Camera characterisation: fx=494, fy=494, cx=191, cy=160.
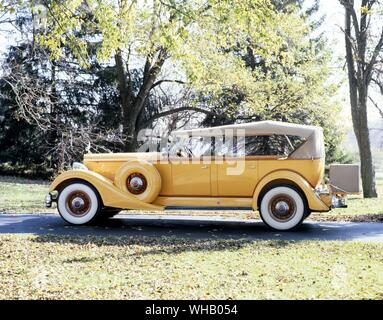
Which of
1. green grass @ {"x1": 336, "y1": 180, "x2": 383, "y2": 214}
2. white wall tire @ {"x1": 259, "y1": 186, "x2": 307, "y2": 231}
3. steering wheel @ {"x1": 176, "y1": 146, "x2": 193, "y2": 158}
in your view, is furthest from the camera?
green grass @ {"x1": 336, "y1": 180, "x2": 383, "y2": 214}

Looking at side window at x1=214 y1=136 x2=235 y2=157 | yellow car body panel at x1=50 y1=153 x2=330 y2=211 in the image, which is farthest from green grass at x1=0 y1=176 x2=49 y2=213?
side window at x1=214 y1=136 x2=235 y2=157

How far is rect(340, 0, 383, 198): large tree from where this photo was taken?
17.5m

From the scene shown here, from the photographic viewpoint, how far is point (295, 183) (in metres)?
9.67

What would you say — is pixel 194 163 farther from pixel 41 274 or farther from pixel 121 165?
pixel 41 274

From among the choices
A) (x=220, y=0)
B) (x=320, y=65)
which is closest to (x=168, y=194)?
(x=220, y=0)

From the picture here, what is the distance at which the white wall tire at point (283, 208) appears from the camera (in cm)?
964

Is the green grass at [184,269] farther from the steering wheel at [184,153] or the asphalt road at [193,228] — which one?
the steering wheel at [184,153]

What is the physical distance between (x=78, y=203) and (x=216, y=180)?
2974 millimetres

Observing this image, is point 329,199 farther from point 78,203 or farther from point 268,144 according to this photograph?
point 268,144

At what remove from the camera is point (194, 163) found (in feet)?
33.7

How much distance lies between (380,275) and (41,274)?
4120mm

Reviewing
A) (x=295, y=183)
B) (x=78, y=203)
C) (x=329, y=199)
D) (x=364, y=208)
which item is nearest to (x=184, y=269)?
Result: (x=295, y=183)

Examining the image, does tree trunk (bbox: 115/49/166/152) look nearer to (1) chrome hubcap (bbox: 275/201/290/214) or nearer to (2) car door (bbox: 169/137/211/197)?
(2) car door (bbox: 169/137/211/197)
